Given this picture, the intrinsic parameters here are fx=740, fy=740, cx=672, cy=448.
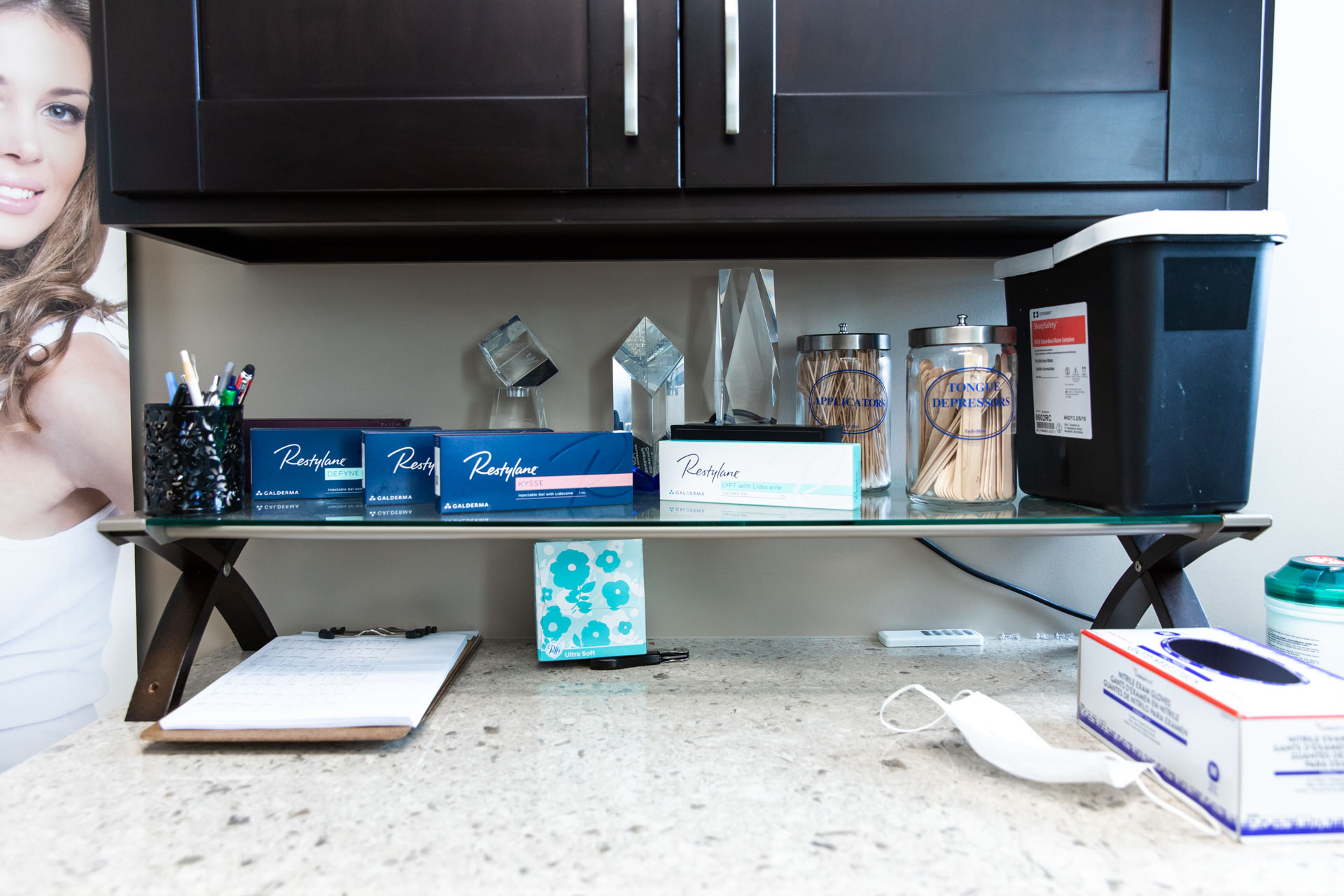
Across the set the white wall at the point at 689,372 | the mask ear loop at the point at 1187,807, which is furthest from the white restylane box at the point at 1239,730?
the white wall at the point at 689,372

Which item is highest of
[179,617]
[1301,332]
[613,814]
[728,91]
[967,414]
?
[728,91]

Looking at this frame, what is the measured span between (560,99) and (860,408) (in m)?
0.50

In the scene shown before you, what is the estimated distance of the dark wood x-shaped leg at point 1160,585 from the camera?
34.8 inches

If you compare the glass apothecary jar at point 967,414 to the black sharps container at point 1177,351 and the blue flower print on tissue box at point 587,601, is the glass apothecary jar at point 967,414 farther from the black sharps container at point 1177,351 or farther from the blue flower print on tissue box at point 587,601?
the blue flower print on tissue box at point 587,601

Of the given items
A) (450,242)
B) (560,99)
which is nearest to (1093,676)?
(560,99)

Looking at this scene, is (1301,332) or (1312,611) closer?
(1312,611)

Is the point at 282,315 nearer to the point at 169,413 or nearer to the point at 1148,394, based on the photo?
the point at 169,413

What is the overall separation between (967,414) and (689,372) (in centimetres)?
40

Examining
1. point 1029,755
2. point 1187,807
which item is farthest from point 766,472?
point 1187,807

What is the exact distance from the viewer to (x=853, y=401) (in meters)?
0.93

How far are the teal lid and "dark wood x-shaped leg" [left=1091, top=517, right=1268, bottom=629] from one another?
0.07 metres

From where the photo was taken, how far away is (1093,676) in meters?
0.78

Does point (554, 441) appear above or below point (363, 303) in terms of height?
below

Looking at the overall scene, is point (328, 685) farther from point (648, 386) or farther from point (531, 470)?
point (648, 386)
